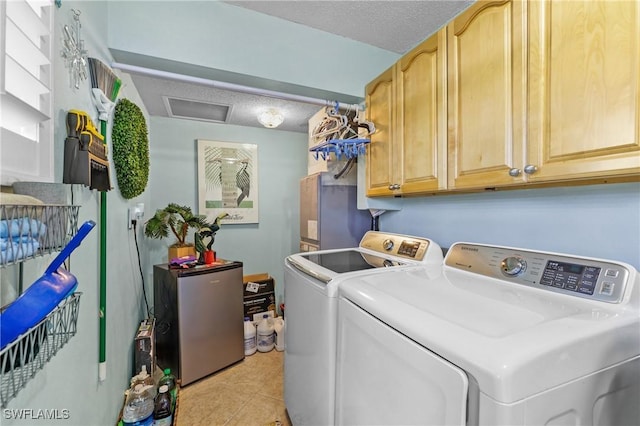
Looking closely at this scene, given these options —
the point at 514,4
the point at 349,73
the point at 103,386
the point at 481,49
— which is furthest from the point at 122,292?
the point at 514,4

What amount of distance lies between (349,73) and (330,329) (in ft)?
5.45

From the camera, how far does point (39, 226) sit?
0.55 metres

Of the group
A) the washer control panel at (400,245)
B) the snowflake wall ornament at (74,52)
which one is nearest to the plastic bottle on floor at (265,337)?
the washer control panel at (400,245)

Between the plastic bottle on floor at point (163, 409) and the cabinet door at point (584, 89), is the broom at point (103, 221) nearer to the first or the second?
the plastic bottle on floor at point (163, 409)

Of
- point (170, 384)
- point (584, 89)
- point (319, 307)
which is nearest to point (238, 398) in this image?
point (170, 384)

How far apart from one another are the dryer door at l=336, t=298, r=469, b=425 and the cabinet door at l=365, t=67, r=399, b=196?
→ 3.19 ft

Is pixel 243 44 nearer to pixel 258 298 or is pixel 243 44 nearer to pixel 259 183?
pixel 259 183

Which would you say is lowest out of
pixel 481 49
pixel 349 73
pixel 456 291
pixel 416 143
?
pixel 456 291

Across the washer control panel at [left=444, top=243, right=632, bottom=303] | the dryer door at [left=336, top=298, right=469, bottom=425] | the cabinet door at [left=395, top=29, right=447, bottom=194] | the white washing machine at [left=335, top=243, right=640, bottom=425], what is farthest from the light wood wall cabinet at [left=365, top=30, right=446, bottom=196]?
the dryer door at [left=336, top=298, right=469, bottom=425]

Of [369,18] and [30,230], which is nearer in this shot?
[30,230]

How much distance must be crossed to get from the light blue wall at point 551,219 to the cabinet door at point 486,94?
1.02 feet

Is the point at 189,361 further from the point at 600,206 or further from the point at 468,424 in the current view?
the point at 600,206

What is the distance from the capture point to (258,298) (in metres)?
2.87

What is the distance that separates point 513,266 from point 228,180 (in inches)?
110
